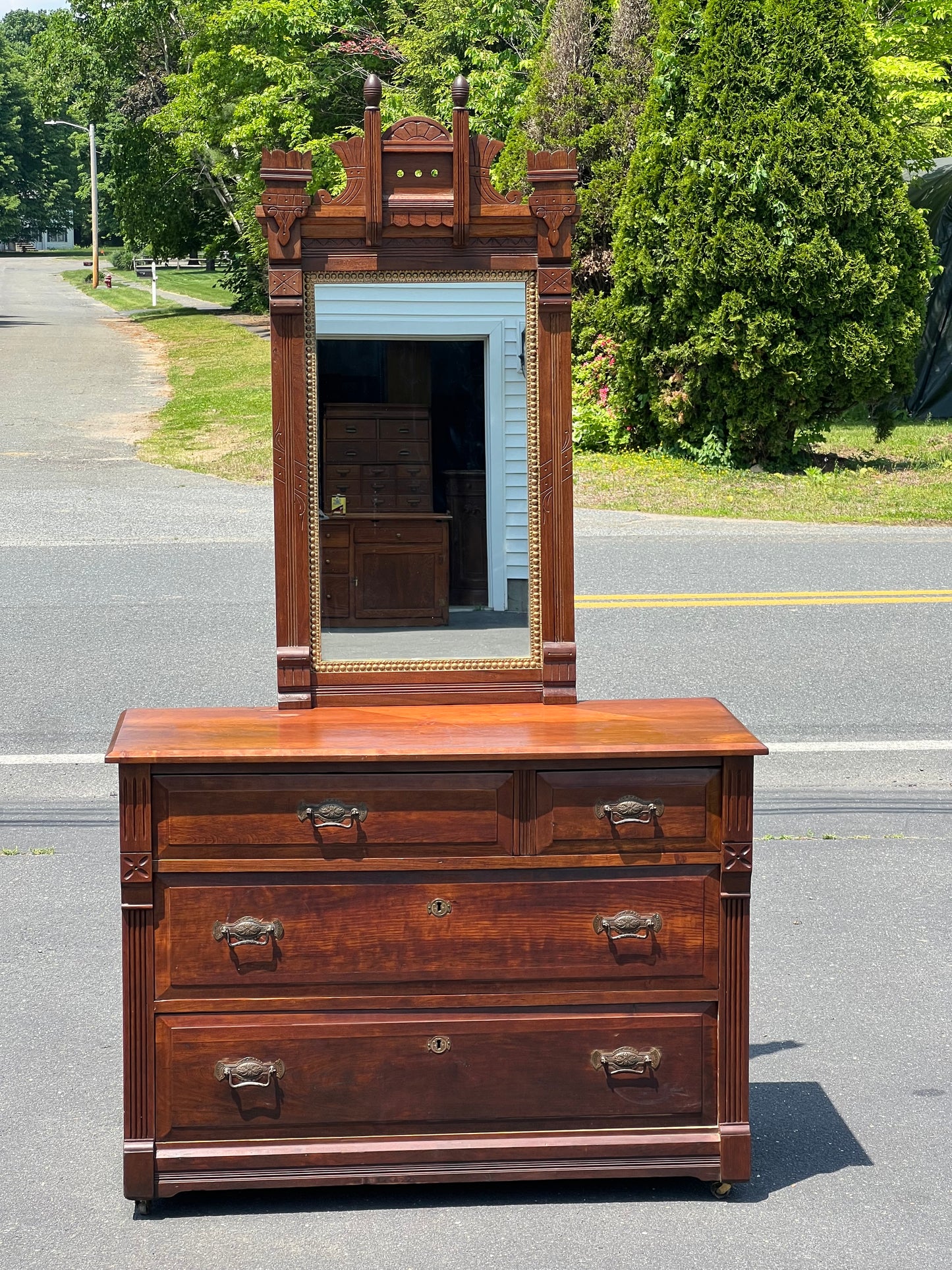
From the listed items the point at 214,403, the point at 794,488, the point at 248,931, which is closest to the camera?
the point at 248,931

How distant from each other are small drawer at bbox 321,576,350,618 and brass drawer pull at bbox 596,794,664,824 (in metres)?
0.97

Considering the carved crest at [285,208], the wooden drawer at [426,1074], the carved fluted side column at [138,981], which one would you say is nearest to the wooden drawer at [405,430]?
the carved crest at [285,208]

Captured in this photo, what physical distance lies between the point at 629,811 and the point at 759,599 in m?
7.20

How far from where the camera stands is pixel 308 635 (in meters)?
4.03

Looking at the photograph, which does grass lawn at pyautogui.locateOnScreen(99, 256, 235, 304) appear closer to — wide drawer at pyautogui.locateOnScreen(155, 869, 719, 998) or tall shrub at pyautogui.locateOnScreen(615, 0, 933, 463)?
tall shrub at pyautogui.locateOnScreen(615, 0, 933, 463)

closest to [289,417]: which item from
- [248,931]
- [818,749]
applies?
[248,931]

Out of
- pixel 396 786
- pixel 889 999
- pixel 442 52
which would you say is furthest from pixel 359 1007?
pixel 442 52

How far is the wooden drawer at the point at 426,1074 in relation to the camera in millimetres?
3475

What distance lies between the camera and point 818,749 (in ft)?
24.0

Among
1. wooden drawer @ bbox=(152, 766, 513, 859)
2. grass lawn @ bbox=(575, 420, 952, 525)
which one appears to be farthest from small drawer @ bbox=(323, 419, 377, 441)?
grass lawn @ bbox=(575, 420, 952, 525)

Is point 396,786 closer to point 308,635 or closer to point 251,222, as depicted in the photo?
point 308,635

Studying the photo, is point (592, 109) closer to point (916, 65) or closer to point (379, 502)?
point (916, 65)

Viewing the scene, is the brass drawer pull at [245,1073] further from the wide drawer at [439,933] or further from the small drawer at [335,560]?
the small drawer at [335,560]

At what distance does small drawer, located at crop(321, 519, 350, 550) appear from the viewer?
402 cm
